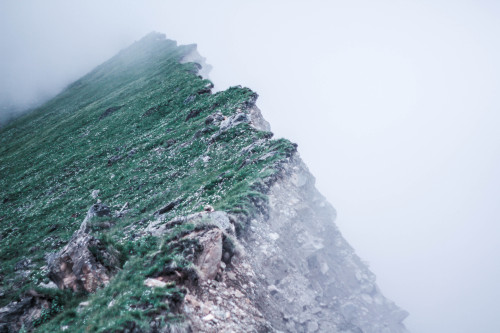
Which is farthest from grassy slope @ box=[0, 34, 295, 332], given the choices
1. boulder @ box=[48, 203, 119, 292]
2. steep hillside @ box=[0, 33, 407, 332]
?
boulder @ box=[48, 203, 119, 292]

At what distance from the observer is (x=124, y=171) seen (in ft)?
87.2

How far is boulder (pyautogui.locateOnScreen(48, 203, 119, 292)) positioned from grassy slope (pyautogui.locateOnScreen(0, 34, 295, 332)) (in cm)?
70

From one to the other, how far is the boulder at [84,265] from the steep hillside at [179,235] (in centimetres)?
6

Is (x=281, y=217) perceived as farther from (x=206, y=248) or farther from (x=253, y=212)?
(x=206, y=248)

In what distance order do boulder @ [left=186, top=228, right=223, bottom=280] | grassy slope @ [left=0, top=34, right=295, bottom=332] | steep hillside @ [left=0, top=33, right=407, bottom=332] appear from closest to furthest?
steep hillside @ [left=0, top=33, right=407, bottom=332] → boulder @ [left=186, top=228, right=223, bottom=280] → grassy slope @ [left=0, top=34, right=295, bottom=332]

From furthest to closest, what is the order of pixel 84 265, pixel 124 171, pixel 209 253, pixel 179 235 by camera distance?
pixel 124 171 → pixel 179 235 → pixel 84 265 → pixel 209 253

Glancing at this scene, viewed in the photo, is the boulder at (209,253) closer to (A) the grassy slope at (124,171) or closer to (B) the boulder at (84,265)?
(A) the grassy slope at (124,171)

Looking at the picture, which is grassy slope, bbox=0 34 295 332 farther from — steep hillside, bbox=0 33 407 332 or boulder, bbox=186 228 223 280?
boulder, bbox=186 228 223 280

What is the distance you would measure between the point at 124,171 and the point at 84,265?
16.8 m

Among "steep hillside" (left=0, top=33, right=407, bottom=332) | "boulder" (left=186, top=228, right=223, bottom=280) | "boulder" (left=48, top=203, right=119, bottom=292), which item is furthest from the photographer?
"boulder" (left=48, top=203, right=119, bottom=292)

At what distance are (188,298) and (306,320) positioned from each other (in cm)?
774

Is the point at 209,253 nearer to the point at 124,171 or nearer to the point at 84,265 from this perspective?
the point at 84,265

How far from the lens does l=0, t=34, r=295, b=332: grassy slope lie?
14.1m

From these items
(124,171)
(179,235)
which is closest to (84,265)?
(179,235)
